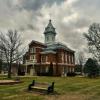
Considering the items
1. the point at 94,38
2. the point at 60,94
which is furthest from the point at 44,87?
the point at 94,38

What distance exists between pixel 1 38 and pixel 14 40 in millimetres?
3016

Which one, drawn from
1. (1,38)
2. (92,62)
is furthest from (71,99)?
(92,62)

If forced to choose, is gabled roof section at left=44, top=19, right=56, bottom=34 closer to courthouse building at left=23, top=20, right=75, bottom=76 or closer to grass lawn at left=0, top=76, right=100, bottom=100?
courthouse building at left=23, top=20, right=75, bottom=76

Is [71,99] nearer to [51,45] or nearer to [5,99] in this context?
[5,99]

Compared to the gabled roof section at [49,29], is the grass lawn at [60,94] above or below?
below

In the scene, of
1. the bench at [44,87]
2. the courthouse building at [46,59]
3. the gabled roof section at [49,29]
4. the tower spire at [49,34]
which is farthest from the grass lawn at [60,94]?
the gabled roof section at [49,29]

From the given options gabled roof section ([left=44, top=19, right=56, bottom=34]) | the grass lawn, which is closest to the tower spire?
gabled roof section ([left=44, top=19, right=56, bottom=34])

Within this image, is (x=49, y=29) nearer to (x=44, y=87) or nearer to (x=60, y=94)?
(x=44, y=87)

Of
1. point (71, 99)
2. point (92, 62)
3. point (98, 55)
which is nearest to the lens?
point (71, 99)

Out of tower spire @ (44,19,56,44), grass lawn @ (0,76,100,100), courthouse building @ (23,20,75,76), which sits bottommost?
grass lawn @ (0,76,100,100)

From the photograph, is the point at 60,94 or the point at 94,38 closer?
the point at 60,94

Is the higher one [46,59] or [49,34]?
[49,34]

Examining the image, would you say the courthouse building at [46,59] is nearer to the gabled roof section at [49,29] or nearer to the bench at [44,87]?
the gabled roof section at [49,29]

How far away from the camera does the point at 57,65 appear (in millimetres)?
67375
